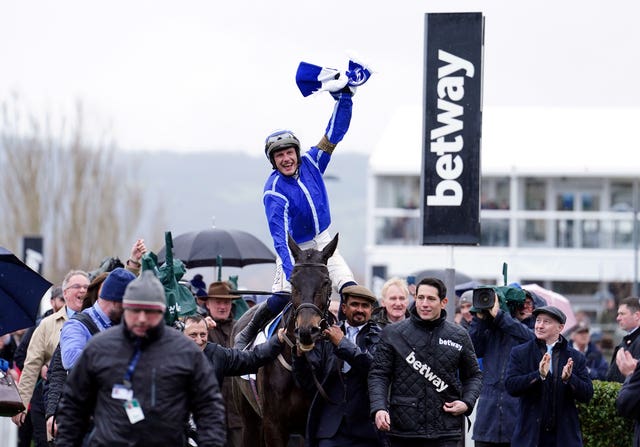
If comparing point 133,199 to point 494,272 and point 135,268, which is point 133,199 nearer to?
point 494,272

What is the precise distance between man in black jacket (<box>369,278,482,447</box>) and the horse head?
526 mm

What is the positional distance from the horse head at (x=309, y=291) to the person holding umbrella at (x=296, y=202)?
1.97 ft

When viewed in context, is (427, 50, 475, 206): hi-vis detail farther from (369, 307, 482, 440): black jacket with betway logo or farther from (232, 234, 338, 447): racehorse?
(369, 307, 482, 440): black jacket with betway logo

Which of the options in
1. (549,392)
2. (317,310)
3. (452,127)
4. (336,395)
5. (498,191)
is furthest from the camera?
(498,191)

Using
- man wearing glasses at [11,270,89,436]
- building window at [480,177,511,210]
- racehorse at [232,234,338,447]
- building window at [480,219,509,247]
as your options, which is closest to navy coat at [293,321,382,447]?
racehorse at [232,234,338,447]

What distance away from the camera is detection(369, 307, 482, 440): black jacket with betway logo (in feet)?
34.7

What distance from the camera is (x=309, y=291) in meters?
10.7

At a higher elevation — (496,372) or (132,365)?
(132,365)

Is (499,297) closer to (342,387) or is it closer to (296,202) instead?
(296,202)

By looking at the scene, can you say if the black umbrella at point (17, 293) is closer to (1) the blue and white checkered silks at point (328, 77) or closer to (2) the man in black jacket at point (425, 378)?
(1) the blue and white checkered silks at point (328, 77)

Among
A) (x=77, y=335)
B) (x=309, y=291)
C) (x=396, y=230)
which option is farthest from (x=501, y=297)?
(x=396, y=230)

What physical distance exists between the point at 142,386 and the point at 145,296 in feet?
1.58

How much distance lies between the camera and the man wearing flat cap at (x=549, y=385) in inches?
462

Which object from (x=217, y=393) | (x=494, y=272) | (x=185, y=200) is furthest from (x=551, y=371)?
(x=185, y=200)
